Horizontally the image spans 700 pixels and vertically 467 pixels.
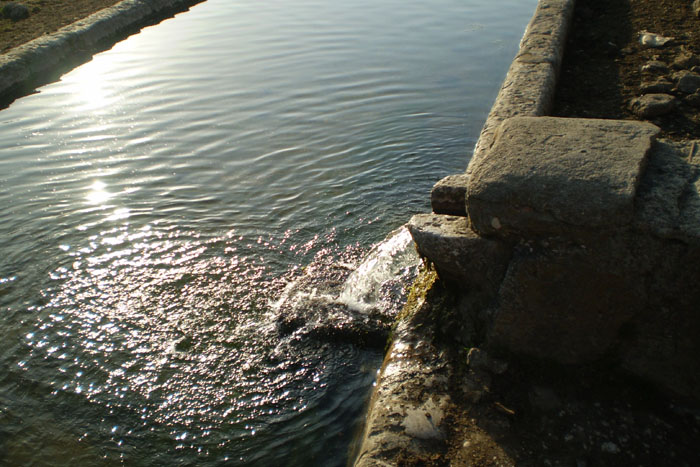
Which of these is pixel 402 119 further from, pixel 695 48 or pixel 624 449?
pixel 624 449

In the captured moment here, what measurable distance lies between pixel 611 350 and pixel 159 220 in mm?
4201

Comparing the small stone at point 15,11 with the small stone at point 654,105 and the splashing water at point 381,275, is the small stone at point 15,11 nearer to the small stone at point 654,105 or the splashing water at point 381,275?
the splashing water at point 381,275

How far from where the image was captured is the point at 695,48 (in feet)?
17.7

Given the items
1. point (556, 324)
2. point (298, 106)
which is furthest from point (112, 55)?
point (556, 324)

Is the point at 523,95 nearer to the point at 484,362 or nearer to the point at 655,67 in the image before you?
the point at 655,67

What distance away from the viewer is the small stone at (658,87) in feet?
14.9

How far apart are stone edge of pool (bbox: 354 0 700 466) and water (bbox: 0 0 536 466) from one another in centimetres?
66

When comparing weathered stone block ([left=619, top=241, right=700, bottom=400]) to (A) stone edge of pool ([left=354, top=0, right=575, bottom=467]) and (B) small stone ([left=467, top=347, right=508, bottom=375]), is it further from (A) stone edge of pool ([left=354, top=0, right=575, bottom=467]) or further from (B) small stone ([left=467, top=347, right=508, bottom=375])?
(A) stone edge of pool ([left=354, top=0, right=575, bottom=467])

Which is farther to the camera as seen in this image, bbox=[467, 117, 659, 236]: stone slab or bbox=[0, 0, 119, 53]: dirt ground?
bbox=[0, 0, 119, 53]: dirt ground

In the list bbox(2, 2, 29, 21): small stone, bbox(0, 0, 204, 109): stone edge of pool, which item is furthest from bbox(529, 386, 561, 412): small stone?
bbox(2, 2, 29, 21): small stone

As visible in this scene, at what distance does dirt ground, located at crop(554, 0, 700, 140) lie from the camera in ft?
14.3

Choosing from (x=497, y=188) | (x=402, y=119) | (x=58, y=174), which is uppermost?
(x=497, y=188)

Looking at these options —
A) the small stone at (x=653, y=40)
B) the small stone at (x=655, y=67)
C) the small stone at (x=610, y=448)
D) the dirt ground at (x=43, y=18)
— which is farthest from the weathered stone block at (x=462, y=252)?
the dirt ground at (x=43, y=18)

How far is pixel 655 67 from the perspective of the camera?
503cm
